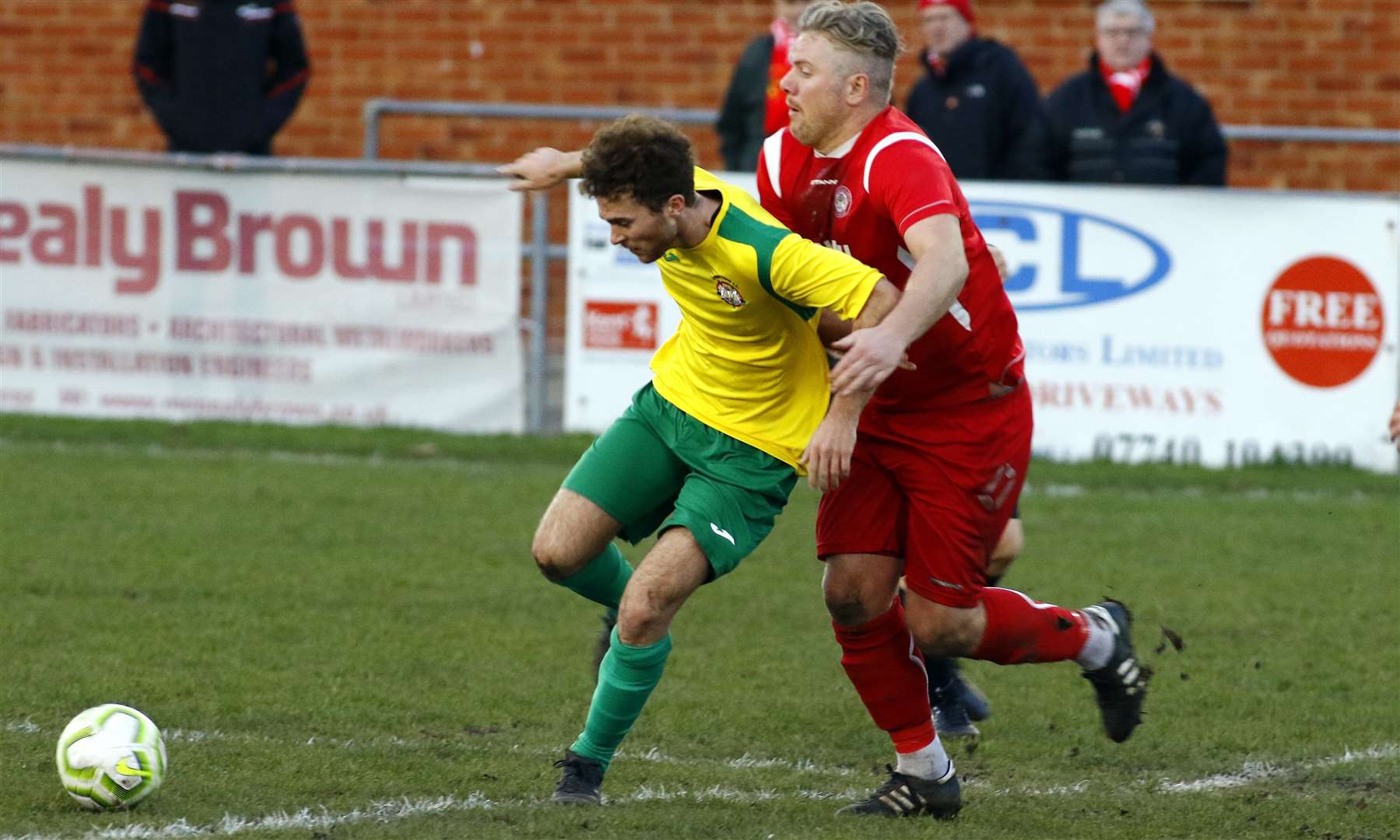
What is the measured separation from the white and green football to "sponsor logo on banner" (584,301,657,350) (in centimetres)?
617

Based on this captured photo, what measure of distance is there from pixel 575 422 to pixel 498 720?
204 inches

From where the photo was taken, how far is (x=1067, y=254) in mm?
10758

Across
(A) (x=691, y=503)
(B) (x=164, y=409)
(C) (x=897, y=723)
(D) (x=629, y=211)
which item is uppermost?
(D) (x=629, y=211)

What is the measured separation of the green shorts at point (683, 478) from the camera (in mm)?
5113

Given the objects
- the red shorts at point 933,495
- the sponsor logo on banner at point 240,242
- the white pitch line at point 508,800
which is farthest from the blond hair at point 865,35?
the sponsor logo on banner at point 240,242

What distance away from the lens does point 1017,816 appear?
5.12m

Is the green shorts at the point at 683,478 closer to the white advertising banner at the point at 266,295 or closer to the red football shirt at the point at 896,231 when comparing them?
the red football shirt at the point at 896,231

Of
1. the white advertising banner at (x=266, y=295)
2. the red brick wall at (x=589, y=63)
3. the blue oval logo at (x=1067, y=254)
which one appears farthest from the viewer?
the red brick wall at (x=589, y=63)

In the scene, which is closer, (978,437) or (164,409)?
(978,437)

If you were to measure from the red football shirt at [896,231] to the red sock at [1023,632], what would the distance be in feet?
1.77

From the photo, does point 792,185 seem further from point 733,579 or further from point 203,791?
point 733,579

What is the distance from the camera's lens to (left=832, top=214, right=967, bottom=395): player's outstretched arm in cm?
458

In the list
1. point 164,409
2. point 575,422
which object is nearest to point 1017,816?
point 575,422

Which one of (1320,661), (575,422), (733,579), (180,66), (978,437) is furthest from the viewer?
(180,66)
